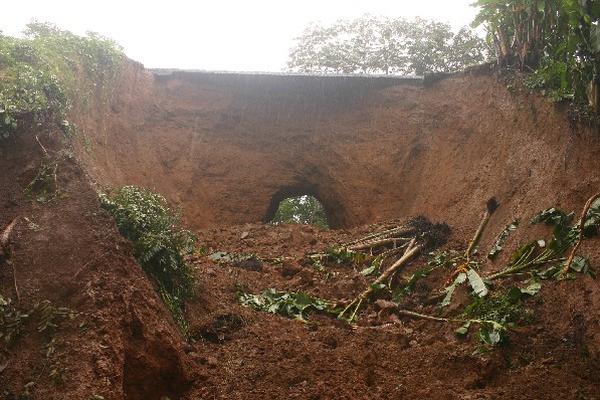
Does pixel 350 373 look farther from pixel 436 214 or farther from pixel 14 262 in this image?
pixel 436 214

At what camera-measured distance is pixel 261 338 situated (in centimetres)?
472

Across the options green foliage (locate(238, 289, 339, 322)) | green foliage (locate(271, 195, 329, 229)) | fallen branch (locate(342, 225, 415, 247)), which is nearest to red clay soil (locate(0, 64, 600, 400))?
green foliage (locate(238, 289, 339, 322))

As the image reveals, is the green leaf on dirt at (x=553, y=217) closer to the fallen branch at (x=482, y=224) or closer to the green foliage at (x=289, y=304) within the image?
the fallen branch at (x=482, y=224)

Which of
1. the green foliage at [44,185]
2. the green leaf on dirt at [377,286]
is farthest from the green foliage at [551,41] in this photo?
the green foliage at [44,185]

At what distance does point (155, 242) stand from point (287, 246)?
390cm

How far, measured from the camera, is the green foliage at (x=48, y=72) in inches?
204

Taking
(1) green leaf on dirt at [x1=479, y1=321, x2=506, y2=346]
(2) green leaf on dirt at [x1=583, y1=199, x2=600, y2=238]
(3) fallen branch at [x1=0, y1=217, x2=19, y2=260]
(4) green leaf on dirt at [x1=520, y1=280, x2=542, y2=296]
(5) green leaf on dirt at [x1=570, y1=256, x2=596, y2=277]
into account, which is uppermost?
(2) green leaf on dirt at [x1=583, y1=199, x2=600, y2=238]

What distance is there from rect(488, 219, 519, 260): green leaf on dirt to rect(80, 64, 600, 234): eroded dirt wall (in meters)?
2.53

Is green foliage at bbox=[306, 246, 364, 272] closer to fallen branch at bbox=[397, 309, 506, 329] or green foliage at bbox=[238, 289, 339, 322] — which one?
green foliage at bbox=[238, 289, 339, 322]

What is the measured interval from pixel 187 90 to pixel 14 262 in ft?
28.5

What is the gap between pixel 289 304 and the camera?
5742mm

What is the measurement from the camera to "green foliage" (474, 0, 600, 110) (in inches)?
215

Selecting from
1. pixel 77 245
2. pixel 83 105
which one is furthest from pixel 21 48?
pixel 77 245

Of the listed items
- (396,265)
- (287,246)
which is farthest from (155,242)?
(287,246)
